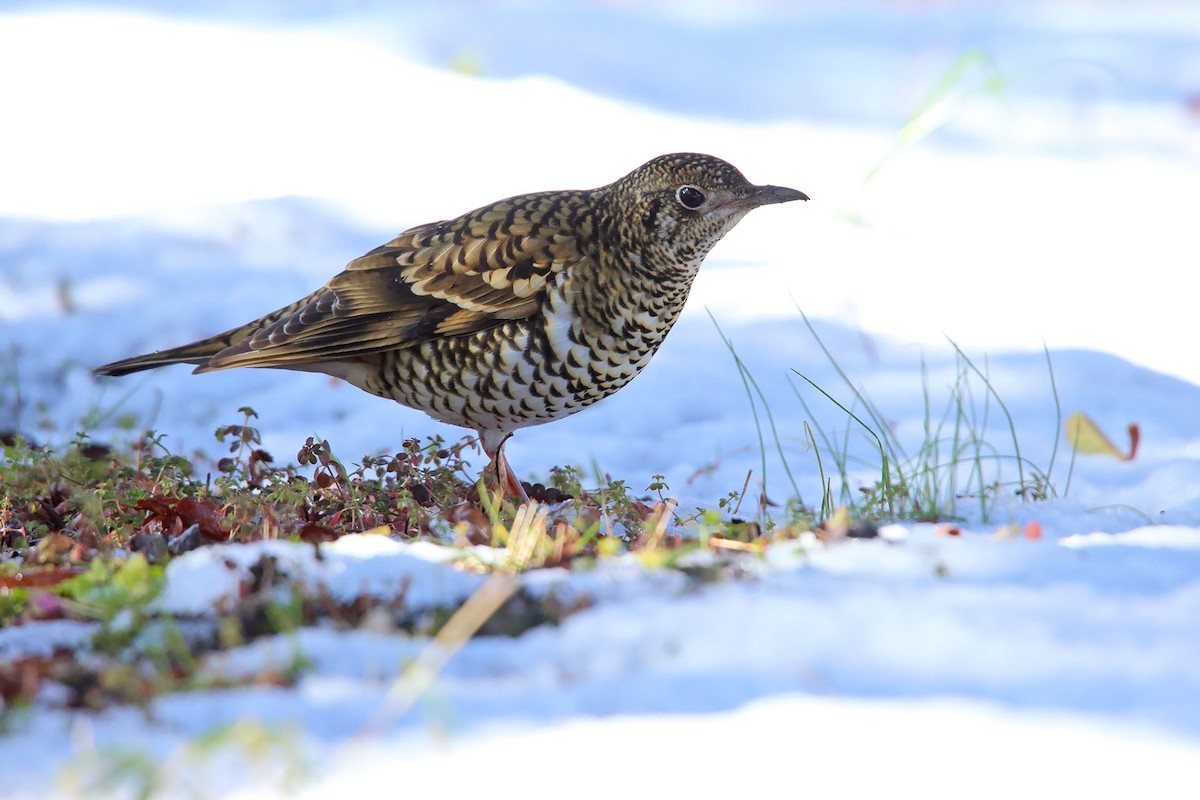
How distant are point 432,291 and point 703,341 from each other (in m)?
2.47

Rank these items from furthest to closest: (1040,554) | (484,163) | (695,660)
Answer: (484,163) → (1040,554) → (695,660)

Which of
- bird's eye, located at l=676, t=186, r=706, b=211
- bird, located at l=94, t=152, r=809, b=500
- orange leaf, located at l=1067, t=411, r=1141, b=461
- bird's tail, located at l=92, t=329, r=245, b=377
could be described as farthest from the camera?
orange leaf, located at l=1067, t=411, r=1141, b=461

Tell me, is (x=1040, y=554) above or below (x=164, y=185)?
below

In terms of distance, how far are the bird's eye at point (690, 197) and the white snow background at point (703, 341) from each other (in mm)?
1162

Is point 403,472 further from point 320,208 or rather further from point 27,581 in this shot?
point 320,208

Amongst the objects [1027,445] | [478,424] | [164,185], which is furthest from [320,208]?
[1027,445]

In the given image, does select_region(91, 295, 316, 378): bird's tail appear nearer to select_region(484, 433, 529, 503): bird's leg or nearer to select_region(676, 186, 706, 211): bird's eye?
select_region(484, 433, 529, 503): bird's leg

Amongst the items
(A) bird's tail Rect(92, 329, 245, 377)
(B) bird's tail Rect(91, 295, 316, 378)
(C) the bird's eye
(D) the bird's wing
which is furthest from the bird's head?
(A) bird's tail Rect(92, 329, 245, 377)

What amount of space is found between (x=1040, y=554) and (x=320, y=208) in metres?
5.96

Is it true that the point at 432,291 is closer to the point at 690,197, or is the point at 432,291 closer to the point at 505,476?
the point at 505,476

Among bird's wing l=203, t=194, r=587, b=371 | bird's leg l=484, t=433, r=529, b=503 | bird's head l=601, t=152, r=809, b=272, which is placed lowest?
bird's leg l=484, t=433, r=529, b=503

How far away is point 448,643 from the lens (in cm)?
266

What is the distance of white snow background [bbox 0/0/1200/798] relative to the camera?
92.0 inches

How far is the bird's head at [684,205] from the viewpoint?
15.6 feet
